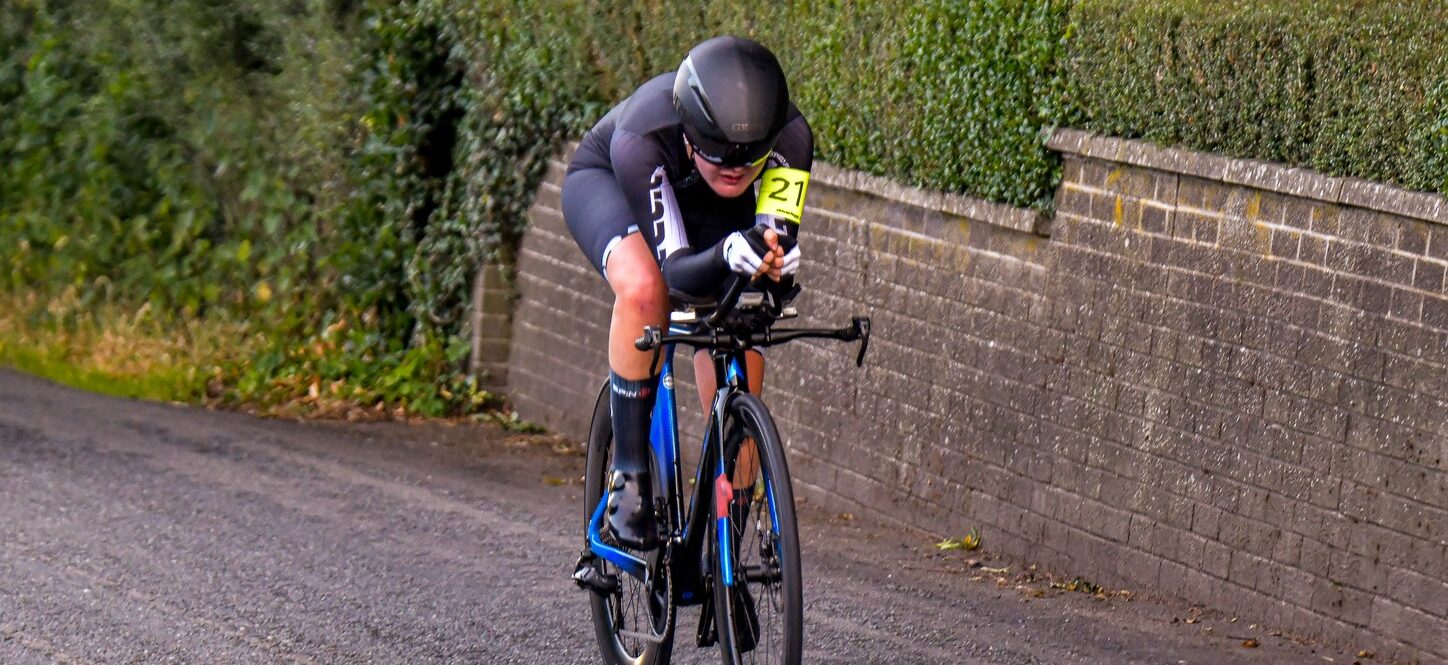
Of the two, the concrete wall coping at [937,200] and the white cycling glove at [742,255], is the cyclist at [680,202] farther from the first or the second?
the concrete wall coping at [937,200]

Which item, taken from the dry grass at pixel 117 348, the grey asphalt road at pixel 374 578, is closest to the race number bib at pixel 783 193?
the grey asphalt road at pixel 374 578

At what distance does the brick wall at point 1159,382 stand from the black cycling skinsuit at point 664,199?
2.05m

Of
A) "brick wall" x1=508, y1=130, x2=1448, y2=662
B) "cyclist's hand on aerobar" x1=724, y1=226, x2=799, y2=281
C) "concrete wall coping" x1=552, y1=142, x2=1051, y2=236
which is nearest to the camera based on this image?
"cyclist's hand on aerobar" x1=724, y1=226, x2=799, y2=281

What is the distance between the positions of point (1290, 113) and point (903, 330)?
2286mm

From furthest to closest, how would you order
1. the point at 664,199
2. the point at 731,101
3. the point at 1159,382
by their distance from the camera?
the point at 1159,382, the point at 664,199, the point at 731,101

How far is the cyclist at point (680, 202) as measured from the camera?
15.7 feet

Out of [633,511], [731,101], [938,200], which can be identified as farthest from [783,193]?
[938,200]

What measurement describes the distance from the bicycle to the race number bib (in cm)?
20

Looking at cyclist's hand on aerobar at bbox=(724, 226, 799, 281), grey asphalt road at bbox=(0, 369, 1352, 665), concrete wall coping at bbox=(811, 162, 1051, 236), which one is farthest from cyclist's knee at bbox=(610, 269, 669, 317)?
concrete wall coping at bbox=(811, 162, 1051, 236)

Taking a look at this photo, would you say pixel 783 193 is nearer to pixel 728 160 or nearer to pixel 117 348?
pixel 728 160

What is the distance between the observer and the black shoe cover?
5.23 meters

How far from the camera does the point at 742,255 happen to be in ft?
15.1

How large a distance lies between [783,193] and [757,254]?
348 mm

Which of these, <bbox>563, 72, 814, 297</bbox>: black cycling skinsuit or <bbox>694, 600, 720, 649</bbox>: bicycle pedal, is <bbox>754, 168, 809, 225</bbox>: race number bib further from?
<bbox>694, 600, 720, 649</bbox>: bicycle pedal
